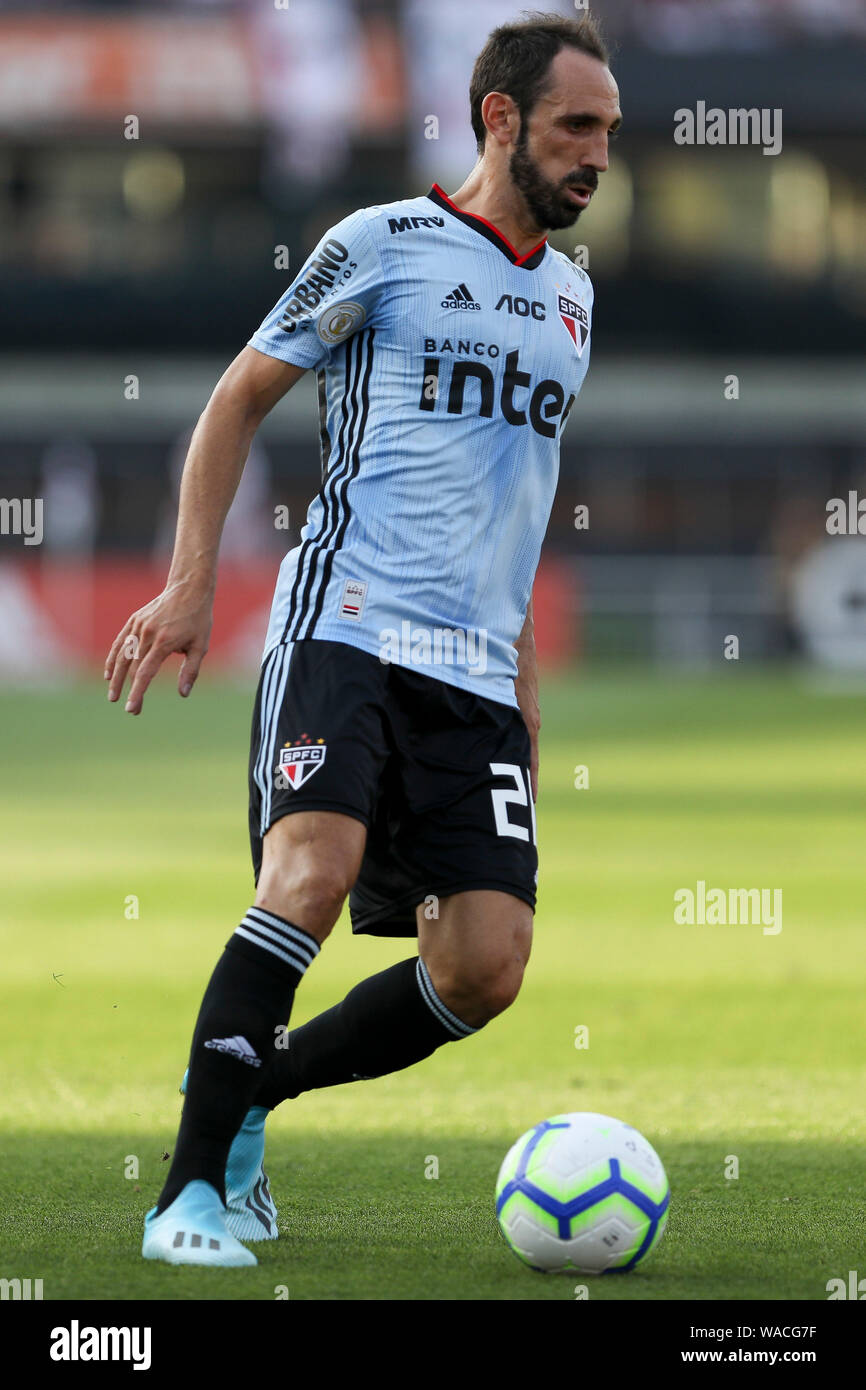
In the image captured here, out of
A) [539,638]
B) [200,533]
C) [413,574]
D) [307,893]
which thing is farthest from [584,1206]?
[539,638]

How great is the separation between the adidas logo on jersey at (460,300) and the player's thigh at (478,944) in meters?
1.25

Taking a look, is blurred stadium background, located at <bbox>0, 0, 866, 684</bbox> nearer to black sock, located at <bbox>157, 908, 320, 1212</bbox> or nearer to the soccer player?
the soccer player

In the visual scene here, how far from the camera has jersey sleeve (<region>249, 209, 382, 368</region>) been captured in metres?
4.58

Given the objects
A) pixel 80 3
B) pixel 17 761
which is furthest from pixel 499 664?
pixel 80 3

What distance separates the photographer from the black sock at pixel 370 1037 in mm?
4812

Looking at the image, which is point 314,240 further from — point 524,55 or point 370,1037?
point 370,1037

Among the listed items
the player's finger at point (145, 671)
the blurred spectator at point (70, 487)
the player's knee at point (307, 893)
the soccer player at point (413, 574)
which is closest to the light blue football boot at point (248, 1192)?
the soccer player at point (413, 574)

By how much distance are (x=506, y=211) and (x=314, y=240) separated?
36.1 metres

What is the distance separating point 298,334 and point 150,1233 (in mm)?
1862

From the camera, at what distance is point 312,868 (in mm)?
4277

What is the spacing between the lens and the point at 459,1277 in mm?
4238

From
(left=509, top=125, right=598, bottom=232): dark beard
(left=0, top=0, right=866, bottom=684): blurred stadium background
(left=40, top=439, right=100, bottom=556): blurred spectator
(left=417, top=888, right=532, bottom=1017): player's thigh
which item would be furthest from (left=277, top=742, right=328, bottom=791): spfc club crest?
Answer: (left=40, top=439, right=100, bottom=556): blurred spectator

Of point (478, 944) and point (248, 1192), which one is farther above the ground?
point (478, 944)
